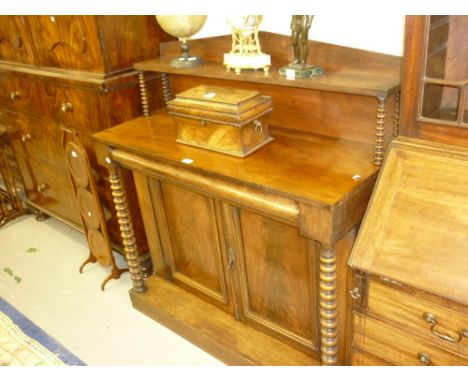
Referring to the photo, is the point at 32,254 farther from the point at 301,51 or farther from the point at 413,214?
the point at 413,214

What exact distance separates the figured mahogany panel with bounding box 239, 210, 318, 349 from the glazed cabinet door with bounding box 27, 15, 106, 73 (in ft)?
3.81

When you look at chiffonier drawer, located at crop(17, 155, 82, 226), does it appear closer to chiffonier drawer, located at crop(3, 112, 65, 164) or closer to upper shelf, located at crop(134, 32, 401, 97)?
chiffonier drawer, located at crop(3, 112, 65, 164)

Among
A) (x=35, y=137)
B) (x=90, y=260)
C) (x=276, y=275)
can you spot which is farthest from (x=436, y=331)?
(x=35, y=137)

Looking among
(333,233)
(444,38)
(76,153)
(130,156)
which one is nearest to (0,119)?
(76,153)

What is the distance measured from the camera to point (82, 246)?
3.22 meters

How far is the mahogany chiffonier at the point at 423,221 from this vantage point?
1233 millimetres

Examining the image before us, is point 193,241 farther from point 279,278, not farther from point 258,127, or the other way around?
point 258,127

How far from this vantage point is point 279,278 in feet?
6.22

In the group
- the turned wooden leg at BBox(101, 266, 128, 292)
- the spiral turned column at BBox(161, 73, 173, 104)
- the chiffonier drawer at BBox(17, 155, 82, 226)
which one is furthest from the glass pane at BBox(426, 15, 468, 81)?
the chiffonier drawer at BBox(17, 155, 82, 226)

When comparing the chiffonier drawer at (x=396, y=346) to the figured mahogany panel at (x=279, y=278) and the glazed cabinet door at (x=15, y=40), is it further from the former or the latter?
the glazed cabinet door at (x=15, y=40)

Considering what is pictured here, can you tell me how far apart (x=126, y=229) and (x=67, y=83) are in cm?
86

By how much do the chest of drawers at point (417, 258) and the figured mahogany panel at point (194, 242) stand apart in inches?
30.8

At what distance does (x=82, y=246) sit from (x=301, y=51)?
2201 millimetres

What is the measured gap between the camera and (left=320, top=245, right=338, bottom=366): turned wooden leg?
1507 millimetres
